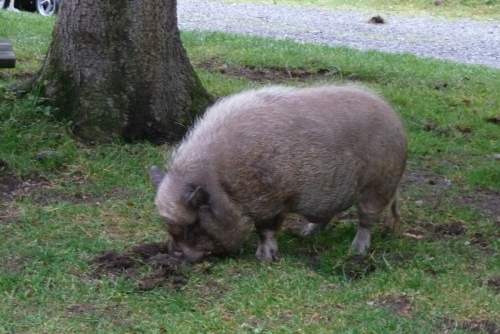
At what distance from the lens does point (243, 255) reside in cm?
582

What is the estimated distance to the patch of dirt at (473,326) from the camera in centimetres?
480

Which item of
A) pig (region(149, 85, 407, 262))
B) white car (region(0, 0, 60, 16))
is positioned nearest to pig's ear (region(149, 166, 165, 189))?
pig (region(149, 85, 407, 262))

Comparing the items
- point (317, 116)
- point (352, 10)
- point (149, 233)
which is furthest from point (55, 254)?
point (352, 10)

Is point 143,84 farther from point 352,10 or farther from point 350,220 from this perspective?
point 352,10

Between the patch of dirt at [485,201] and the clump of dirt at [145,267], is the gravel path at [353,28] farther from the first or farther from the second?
the clump of dirt at [145,267]

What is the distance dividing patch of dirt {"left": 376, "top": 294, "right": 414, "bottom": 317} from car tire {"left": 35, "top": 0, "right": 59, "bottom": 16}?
48.7 feet

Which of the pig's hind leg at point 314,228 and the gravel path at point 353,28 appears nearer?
the pig's hind leg at point 314,228

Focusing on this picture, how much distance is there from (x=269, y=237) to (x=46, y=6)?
1455 centimetres

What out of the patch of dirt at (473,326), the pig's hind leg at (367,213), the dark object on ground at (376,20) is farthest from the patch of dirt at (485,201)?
the dark object on ground at (376,20)

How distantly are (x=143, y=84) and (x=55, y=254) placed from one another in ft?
8.24

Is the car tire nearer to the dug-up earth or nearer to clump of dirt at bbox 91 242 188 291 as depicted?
the dug-up earth

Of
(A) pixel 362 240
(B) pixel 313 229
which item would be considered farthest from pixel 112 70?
(A) pixel 362 240

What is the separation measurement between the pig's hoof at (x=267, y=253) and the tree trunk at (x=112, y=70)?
8.03 feet

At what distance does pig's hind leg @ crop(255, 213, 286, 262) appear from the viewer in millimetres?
5690
